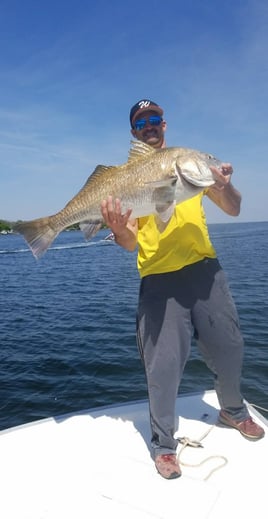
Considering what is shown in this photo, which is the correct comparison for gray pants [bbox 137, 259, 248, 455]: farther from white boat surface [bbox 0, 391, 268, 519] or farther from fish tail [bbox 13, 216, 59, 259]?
fish tail [bbox 13, 216, 59, 259]

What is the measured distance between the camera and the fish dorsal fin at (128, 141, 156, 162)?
3.96 metres

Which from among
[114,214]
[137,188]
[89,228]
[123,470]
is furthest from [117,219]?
[123,470]

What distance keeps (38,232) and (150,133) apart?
4.92ft

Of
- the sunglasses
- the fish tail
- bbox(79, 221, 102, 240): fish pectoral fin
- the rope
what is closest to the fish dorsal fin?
the sunglasses

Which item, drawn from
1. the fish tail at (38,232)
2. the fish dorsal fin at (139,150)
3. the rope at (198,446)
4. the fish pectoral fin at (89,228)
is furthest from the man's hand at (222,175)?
the rope at (198,446)

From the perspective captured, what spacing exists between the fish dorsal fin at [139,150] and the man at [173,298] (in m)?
0.36

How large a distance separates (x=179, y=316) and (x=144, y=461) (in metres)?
1.45

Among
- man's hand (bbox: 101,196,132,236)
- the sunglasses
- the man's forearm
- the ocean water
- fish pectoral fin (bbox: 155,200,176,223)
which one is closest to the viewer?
fish pectoral fin (bbox: 155,200,176,223)

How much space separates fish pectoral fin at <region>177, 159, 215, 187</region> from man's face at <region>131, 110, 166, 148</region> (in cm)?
74

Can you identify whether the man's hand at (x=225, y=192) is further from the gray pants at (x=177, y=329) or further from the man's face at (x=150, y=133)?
the man's face at (x=150, y=133)

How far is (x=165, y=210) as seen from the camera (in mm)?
3713

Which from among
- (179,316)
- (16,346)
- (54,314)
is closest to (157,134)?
(179,316)

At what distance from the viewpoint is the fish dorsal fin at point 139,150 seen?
13.0ft

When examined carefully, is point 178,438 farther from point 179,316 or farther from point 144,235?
point 144,235
